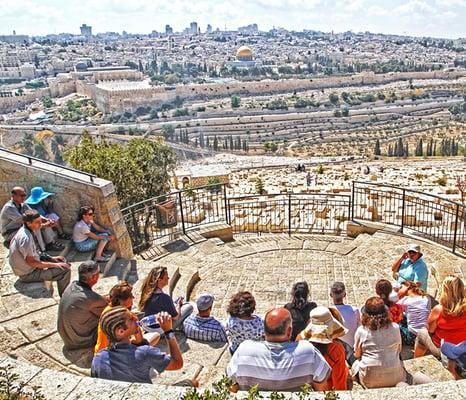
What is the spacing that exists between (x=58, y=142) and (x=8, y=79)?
78.2m

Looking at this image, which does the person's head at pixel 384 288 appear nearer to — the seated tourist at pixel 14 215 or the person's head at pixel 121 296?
the person's head at pixel 121 296

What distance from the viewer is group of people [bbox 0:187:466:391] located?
3.11 meters

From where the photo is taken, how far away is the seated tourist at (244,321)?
4.02m

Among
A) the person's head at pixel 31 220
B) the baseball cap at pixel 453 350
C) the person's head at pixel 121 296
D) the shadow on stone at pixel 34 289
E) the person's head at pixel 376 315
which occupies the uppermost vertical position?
the person's head at pixel 31 220

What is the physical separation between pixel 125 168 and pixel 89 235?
14.4ft

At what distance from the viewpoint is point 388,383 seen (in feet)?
11.6

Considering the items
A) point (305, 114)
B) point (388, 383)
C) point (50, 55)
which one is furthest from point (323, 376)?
point (50, 55)

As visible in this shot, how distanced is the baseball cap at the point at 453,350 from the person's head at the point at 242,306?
1.47m

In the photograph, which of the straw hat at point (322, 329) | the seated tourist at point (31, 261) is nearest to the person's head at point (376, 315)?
the straw hat at point (322, 329)

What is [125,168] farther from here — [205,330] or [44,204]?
[205,330]

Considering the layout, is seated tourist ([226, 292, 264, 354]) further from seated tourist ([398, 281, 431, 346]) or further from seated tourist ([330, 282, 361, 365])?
seated tourist ([398, 281, 431, 346])

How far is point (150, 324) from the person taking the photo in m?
4.04

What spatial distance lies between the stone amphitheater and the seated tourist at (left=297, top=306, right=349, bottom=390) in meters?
0.34

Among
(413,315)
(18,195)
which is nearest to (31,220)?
(18,195)
